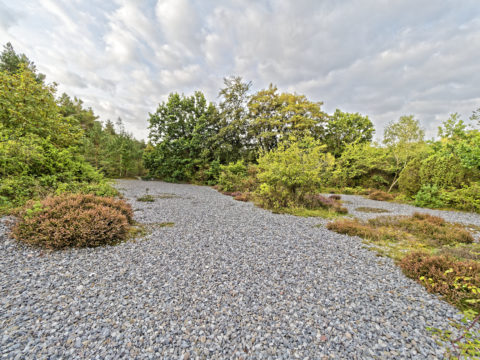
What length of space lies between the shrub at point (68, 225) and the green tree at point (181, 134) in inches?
638

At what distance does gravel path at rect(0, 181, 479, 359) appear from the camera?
1879mm

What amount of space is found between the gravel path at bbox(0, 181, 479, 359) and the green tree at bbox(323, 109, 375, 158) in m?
21.2

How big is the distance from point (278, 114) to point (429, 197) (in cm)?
1349

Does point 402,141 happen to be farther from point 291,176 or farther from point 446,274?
point 446,274

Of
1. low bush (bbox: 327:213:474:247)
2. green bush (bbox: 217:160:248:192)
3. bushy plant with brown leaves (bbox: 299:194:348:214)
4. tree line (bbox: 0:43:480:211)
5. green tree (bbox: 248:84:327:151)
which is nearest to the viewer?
low bush (bbox: 327:213:474:247)

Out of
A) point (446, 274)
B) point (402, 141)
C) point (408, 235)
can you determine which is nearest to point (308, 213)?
point (408, 235)

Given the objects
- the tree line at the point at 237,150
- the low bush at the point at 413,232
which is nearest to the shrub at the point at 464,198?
the tree line at the point at 237,150

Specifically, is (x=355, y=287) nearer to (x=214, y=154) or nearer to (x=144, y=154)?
(x=214, y=154)

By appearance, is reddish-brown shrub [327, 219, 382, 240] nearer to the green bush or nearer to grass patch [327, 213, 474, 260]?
grass patch [327, 213, 474, 260]

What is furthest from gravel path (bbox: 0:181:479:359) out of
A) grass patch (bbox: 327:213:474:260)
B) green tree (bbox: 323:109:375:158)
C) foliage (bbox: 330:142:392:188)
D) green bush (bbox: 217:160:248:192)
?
green tree (bbox: 323:109:375:158)

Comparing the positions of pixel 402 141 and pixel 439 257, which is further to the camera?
pixel 402 141

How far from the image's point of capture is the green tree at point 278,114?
59.4 ft

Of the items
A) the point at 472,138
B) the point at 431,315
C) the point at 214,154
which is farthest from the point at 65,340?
the point at 214,154

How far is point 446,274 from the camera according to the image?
283 cm
